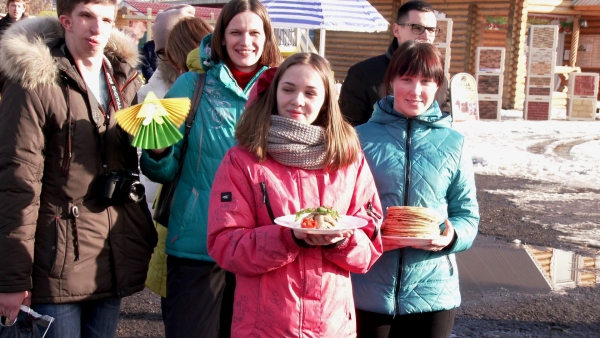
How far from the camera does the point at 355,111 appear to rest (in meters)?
4.50

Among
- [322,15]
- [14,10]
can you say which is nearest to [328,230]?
[14,10]

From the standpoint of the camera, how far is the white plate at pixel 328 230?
7.69 feet

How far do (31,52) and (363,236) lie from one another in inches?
58.8

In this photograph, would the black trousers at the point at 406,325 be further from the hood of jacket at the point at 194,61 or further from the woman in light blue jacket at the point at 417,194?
the hood of jacket at the point at 194,61

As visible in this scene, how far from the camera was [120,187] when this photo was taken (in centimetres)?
296

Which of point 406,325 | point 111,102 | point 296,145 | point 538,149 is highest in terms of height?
point 111,102

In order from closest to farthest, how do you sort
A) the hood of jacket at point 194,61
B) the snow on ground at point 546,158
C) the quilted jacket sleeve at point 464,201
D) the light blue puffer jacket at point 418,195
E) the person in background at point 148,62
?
the light blue puffer jacket at point 418,195, the quilted jacket sleeve at point 464,201, the hood of jacket at point 194,61, the person in background at point 148,62, the snow on ground at point 546,158

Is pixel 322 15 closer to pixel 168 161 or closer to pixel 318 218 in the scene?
pixel 168 161

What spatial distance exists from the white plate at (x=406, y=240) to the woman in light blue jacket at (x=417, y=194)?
0.04 meters

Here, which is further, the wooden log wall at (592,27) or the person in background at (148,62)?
the wooden log wall at (592,27)

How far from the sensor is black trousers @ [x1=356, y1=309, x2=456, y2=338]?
3137 millimetres

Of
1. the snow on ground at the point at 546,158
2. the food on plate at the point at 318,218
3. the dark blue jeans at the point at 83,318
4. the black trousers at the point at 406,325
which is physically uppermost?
the food on plate at the point at 318,218

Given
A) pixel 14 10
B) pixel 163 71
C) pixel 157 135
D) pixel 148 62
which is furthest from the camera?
pixel 14 10

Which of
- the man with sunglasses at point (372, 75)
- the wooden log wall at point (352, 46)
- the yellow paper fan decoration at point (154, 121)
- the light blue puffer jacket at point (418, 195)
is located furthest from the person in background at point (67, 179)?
the wooden log wall at point (352, 46)
